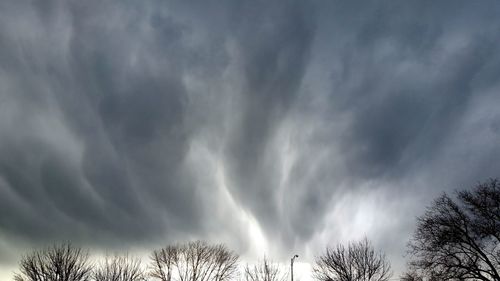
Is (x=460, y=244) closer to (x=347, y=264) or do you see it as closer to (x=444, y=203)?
(x=444, y=203)

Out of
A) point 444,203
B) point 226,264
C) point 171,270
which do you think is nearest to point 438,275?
point 444,203

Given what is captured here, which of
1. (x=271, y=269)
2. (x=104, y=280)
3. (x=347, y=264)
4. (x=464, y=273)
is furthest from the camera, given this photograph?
(x=271, y=269)

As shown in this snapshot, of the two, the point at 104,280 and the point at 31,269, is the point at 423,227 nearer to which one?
the point at 104,280

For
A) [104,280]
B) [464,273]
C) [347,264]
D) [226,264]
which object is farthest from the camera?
[226,264]

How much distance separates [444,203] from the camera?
131ft

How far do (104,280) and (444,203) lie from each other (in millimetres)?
45873

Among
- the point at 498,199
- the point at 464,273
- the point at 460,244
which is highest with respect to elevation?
the point at 498,199

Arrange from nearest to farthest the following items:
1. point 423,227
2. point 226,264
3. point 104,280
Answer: point 423,227 → point 104,280 → point 226,264

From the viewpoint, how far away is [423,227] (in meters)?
38.8

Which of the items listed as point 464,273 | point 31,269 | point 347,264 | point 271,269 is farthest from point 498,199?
point 31,269

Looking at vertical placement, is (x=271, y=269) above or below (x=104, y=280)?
above

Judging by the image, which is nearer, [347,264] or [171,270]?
[347,264]

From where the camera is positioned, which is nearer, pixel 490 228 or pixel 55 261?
pixel 490 228

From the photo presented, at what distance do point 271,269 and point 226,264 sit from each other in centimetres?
849
